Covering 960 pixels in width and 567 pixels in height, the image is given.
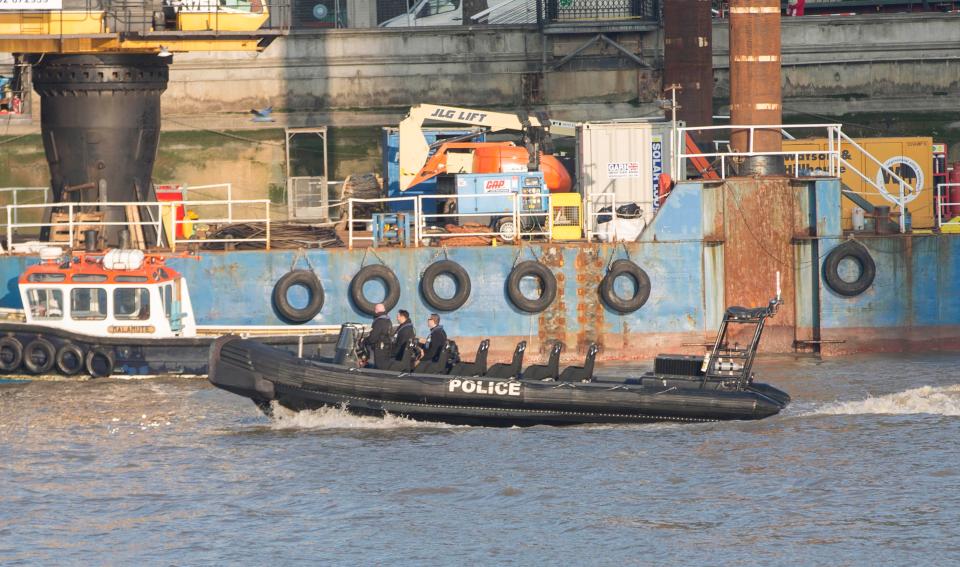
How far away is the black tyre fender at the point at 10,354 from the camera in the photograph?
2534 cm

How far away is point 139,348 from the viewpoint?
25.6 meters

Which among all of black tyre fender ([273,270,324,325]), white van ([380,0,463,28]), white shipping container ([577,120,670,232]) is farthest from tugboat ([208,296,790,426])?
white van ([380,0,463,28])

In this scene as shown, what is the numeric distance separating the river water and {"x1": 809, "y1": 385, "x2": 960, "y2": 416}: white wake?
0.03 meters

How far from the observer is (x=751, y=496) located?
59.3ft

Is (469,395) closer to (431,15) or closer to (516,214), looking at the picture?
(516,214)

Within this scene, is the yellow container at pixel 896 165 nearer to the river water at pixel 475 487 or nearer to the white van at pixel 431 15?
the river water at pixel 475 487

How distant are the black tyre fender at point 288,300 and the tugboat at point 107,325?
102cm

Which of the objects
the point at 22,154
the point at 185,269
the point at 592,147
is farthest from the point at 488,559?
the point at 22,154

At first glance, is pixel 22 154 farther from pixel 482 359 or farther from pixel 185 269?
pixel 482 359

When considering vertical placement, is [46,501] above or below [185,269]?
below

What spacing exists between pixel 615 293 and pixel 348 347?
7.71 m

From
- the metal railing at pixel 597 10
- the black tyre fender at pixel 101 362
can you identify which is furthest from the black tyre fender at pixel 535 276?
the metal railing at pixel 597 10

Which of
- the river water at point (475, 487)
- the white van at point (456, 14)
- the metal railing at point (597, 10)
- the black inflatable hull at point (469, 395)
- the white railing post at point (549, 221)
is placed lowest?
the river water at point (475, 487)

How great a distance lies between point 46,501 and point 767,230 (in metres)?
15.6
